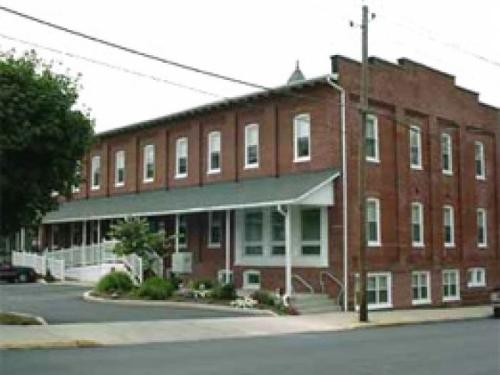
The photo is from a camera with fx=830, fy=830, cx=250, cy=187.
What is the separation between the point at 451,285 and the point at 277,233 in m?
8.75

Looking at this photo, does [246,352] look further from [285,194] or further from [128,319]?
Answer: [285,194]

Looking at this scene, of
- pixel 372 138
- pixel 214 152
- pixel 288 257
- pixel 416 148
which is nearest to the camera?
pixel 288 257

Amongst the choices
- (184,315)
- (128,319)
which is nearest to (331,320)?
(184,315)

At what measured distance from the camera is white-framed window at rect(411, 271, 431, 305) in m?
33.0

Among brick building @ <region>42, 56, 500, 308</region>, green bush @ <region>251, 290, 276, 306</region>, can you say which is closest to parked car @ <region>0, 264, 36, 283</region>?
brick building @ <region>42, 56, 500, 308</region>

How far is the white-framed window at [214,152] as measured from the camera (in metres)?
35.6

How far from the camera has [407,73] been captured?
110 feet

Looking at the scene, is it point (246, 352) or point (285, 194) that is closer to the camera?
point (246, 352)

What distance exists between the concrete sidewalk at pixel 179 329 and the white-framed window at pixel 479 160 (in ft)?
38.0

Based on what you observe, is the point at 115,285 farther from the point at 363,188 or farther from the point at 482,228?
the point at 482,228

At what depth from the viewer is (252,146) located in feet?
111

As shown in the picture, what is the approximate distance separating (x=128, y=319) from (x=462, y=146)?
19.7 meters

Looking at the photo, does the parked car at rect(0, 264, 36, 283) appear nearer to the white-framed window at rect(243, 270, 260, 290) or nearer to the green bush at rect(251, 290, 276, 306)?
the white-framed window at rect(243, 270, 260, 290)

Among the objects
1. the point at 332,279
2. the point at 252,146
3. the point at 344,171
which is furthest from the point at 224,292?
the point at 252,146
